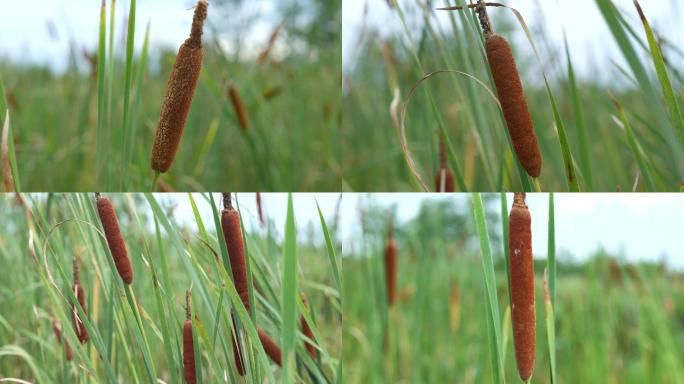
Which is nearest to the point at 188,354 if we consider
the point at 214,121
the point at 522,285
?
the point at 522,285

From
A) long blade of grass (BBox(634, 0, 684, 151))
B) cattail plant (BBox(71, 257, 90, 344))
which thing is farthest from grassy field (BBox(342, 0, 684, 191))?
cattail plant (BBox(71, 257, 90, 344))

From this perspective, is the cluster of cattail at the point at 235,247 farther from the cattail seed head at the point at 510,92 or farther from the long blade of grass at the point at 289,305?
the cattail seed head at the point at 510,92

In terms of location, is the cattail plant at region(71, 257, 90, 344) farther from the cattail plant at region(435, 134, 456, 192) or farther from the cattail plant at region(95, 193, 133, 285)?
the cattail plant at region(435, 134, 456, 192)

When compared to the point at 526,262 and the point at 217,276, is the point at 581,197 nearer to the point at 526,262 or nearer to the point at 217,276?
the point at 526,262

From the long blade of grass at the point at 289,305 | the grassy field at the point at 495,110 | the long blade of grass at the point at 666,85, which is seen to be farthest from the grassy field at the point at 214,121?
the long blade of grass at the point at 666,85

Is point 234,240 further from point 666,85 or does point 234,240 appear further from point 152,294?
point 666,85
